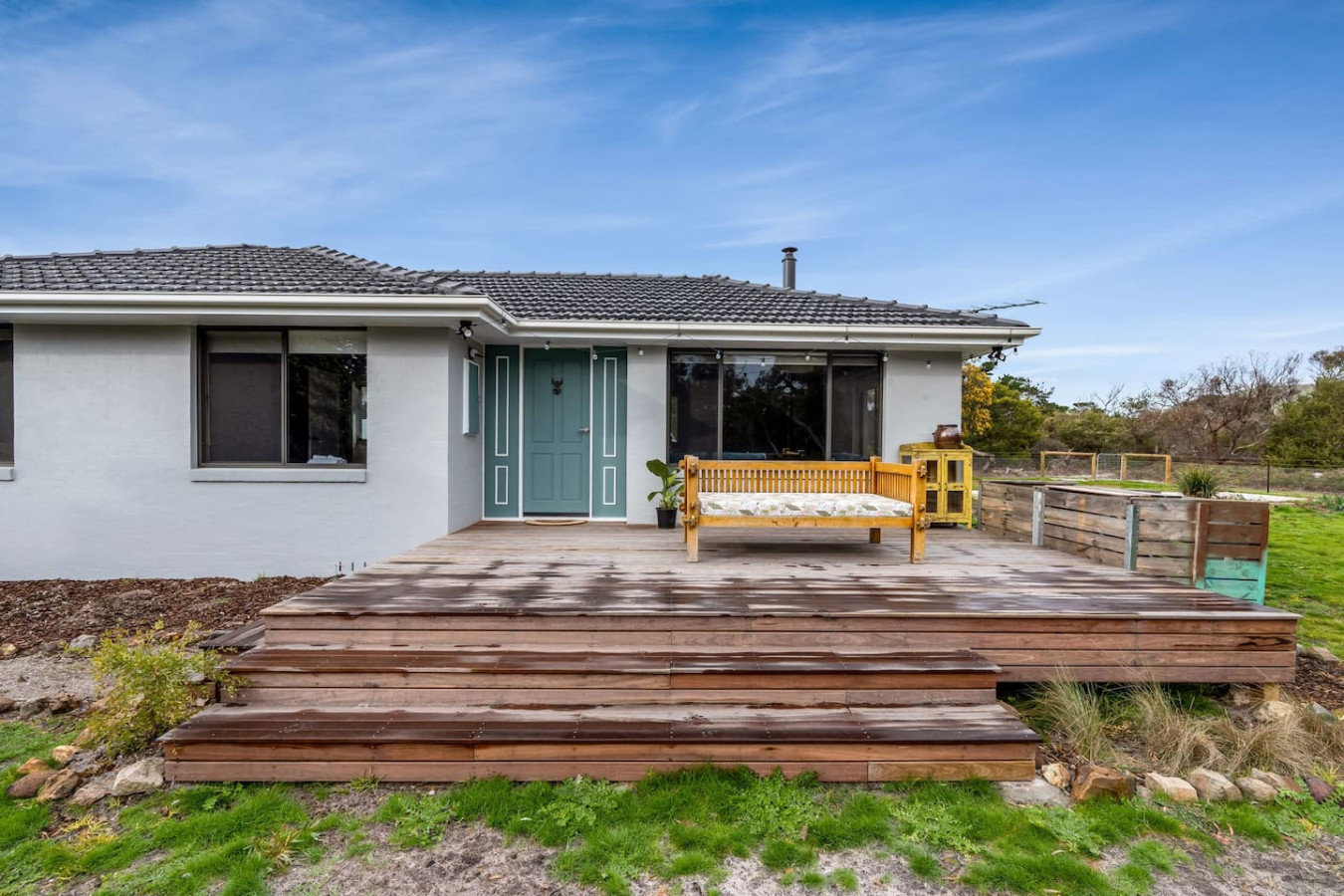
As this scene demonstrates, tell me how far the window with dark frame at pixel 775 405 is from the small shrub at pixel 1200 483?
2.80 meters

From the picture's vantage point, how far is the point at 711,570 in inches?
173

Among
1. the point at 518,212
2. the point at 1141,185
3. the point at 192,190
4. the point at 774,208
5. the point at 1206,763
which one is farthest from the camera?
the point at 518,212

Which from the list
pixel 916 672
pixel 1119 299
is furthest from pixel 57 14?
A: pixel 1119 299

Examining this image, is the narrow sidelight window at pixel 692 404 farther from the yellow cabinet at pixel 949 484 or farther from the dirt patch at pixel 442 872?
the dirt patch at pixel 442 872

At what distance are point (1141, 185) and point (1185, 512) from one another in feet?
39.2

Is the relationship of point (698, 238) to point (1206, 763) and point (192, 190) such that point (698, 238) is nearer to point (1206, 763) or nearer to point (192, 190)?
point (192, 190)

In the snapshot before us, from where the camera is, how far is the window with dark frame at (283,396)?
5.93 m

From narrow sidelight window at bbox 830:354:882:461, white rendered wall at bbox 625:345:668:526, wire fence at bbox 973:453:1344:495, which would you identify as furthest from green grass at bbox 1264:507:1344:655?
white rendered wall at bbox 625:345:668:526

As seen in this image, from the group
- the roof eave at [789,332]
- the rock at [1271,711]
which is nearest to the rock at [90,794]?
the roof eave at [789,332]

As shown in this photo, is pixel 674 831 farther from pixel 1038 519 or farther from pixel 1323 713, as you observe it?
pixel 1038 519

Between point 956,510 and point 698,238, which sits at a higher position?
point 698,238

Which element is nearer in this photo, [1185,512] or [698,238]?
[1185,512]

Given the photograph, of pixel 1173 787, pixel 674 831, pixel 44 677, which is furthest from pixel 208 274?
pixel 1173 787

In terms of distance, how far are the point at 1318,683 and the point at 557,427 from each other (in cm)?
673
